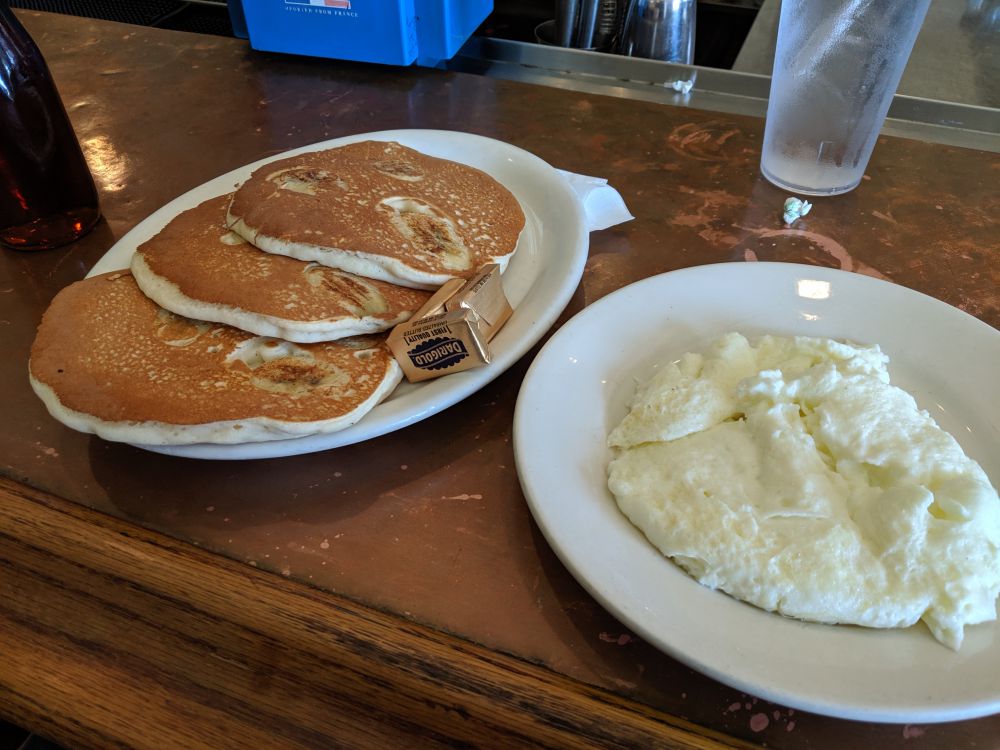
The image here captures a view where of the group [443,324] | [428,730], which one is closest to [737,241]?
[443,324]

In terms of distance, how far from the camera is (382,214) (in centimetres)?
92

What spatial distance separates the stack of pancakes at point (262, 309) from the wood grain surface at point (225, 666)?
151 mm

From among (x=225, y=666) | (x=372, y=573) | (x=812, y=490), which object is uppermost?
(x=812, y=490)

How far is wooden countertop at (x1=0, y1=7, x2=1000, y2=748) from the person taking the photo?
626 mm

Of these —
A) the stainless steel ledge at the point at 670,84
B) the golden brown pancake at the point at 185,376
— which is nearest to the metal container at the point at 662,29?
the stainless steel ledge at the point at 670,84

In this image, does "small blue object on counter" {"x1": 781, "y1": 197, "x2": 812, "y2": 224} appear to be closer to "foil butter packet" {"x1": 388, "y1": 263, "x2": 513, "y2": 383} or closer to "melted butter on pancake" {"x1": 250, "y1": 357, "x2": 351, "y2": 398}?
"foil butter packet" {"x1": 388, "y1": 263, "x2": 513, "y2": 383}

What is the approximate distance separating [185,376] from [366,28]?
1148 millimetres

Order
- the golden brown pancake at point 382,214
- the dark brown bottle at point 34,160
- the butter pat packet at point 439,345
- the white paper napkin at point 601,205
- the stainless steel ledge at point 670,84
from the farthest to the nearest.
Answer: the stainless steel ledge at point 670,84, the white paper napkin at point 601,205, the dark brown bottle at point 34,160, the golden brown pancake at point 382,214, the butter pat packet at point 439,345

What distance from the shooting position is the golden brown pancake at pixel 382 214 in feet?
2.78

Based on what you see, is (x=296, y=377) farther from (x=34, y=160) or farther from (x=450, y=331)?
(x=34, y=160)

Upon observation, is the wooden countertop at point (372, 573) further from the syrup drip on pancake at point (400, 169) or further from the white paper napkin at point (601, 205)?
the syrup drip on pancake at point (400, 169)

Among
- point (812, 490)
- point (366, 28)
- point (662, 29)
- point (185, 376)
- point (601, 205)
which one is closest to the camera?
point (812, 490)

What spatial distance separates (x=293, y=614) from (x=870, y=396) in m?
0.60

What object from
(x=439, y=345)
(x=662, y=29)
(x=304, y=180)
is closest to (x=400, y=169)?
(x=304, y=180)
